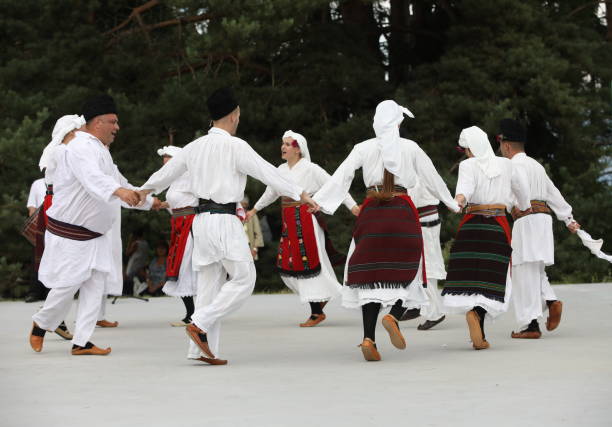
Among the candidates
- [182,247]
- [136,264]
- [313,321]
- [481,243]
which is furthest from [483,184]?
[136,264]

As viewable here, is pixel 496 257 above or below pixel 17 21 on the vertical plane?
below

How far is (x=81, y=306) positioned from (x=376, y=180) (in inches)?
89.2

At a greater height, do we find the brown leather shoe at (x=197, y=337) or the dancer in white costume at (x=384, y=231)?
the dancer in white costume at (x=384, y=231)

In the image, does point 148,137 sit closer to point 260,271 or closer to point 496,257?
point 260,271

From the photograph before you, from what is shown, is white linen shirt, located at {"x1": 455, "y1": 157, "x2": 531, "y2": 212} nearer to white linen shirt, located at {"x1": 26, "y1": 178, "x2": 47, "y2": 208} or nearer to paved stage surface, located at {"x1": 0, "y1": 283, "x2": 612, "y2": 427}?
paved stage surface, located at {"x1": 0, "y1": 283, "x2": 612, "y2": 427}

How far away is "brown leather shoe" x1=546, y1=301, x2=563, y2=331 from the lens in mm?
8281

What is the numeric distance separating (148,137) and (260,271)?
286 cm

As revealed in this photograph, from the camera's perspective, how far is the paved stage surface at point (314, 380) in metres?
4.69

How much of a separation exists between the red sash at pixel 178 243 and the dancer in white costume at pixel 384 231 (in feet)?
8.04

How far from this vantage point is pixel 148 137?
1669cm

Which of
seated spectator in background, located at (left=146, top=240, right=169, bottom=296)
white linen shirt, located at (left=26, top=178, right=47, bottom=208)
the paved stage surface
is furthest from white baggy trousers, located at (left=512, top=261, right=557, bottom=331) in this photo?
seated spectator in background, located at (left=146, top=240, right=169, bottom=296)

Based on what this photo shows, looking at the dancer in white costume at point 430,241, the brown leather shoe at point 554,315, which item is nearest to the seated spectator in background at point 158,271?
the dancer in white costume at point 430,241

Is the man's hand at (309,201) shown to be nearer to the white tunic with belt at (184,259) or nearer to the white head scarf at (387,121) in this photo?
the white head scarf at (387,121)

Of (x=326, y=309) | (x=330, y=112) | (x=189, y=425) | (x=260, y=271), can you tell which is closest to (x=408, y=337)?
(x=326, y=309)
